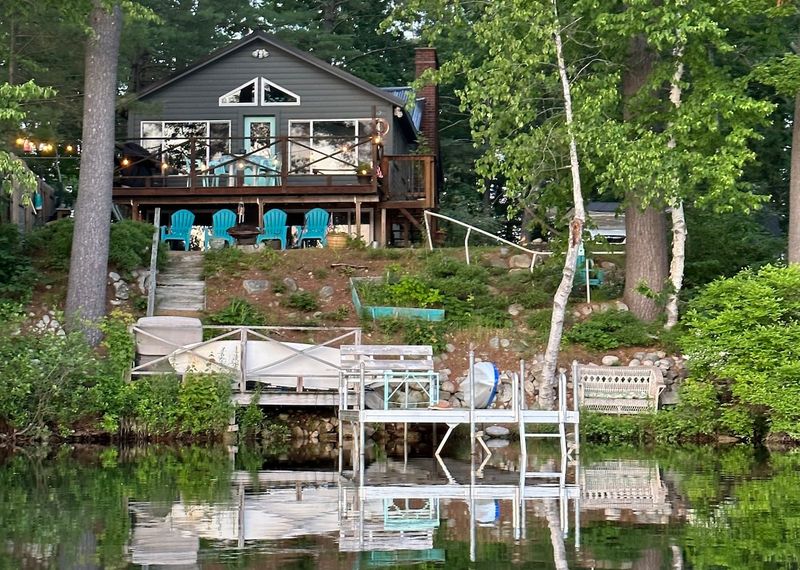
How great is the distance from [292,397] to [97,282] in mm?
4281

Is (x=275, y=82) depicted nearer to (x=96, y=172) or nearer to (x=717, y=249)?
(x=96, y=172)

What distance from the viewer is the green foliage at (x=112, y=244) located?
75.4ft

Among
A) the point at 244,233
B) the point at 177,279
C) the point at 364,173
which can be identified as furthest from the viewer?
the point at 364,173

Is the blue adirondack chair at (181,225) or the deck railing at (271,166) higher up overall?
the deck railing at (271,166)

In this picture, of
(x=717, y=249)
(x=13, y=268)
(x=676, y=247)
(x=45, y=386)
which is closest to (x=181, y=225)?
(x=13, y=268)

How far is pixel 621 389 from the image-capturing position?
19.7 meters

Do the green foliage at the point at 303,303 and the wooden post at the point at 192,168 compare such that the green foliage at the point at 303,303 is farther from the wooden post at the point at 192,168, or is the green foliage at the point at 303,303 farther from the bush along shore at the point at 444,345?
the wooden post at the point at 192,168

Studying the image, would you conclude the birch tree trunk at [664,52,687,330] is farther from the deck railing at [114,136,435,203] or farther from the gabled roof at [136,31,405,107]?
the gabled roof at [136,31,405,107]

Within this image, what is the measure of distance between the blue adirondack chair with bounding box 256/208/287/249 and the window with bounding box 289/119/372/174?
2099 mm

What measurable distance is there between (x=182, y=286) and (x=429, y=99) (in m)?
14.9

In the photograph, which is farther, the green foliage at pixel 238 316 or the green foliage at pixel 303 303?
the green foliage at pixel 303 303

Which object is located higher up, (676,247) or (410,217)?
(410,217)

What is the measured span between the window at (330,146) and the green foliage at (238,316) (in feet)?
24.9

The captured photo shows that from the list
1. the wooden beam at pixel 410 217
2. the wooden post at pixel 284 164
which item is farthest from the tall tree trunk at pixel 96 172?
the wooden beam at pixel 410 217
